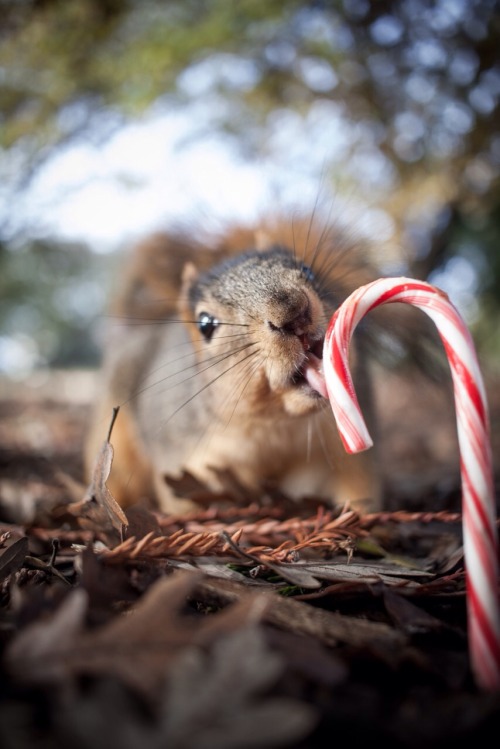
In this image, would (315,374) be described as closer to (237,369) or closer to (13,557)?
(237,369)

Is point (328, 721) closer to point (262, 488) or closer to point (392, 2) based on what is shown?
point (262, 488)

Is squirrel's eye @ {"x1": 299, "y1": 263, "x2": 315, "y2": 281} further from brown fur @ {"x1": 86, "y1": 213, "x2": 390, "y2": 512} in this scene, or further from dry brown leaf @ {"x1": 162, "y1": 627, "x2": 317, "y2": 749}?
dry brown leaf @ {"x1": 162, "y1": 627, "x2": 317, "y2": 749}

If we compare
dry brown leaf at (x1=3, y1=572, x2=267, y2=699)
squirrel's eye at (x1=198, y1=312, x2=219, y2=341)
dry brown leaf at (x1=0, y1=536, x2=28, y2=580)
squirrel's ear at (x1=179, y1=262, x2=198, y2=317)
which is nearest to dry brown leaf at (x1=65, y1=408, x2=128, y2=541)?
dry brown leaf at (x1=0, y1=536, x2=28, y2=580)

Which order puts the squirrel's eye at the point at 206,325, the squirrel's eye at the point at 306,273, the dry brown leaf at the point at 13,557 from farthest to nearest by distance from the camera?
the squirrel's eye at the point at 206,325
the squirrel's eye at the point at 306,273
the dry brown leaf at the point at 13,557

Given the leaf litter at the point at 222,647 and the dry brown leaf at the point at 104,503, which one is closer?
the leaf litter at the point at 222,647

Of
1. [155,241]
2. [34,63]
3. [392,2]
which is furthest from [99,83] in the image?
[392,2]

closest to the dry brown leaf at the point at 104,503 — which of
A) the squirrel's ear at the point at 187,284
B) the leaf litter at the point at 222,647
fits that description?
the leaf litter at the point at 222,647

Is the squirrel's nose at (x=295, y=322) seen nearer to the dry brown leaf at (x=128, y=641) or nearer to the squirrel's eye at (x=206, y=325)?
the squirrel's eye at (x=206, y=325)

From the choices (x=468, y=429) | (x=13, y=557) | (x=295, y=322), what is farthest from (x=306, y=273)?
(x=13, y=557)
